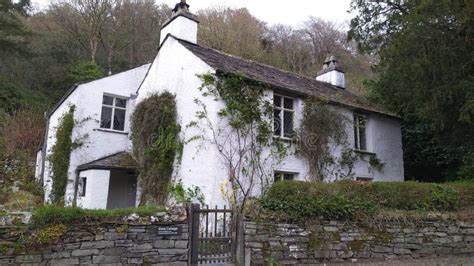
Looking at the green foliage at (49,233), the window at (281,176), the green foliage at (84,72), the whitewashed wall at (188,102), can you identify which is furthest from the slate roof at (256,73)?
the green foliage at (84,72)

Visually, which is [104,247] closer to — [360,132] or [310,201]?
[310,201]

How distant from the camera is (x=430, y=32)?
40.1ft

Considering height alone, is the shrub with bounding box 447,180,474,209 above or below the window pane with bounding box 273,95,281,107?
below

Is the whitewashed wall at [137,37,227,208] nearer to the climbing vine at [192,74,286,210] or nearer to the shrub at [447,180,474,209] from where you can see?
the climbing vine at [192,74,286,210]

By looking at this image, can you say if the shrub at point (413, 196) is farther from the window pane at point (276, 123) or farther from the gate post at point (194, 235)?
the gate post at point (194, 235)

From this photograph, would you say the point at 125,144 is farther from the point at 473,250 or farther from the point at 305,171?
the point at 473,250

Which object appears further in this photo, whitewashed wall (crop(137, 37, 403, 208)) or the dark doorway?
the dark doorway

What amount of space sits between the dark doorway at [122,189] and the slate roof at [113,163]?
0.61 meters

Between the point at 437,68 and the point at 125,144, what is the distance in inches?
523

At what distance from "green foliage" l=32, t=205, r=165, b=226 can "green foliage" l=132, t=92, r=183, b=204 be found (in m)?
5.86

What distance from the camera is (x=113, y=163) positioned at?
15539 mm

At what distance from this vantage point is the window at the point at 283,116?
14.6 metres

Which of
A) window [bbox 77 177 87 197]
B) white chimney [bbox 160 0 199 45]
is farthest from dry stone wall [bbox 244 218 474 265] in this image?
white chimney [bbox 160 0 199 45]

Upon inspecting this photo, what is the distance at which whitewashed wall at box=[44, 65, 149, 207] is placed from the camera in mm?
16297
